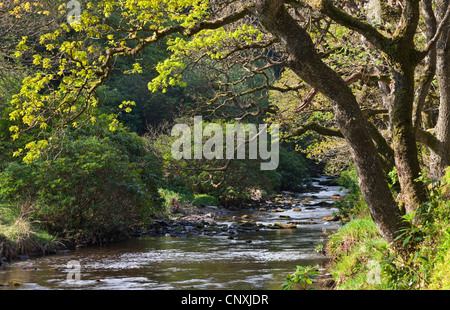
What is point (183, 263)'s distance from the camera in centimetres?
1465

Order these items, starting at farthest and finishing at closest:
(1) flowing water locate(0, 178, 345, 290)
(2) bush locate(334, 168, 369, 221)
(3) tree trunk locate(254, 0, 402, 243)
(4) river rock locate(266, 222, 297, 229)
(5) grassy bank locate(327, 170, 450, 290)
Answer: (4) river rock locate(266, 222, 297, 229), (2) bush locate(334, 168, 369, 221), (1) flowing water locate(0, 178, 345, 290), (3) tree trunk locate(254, 0, 402, 243), (5) grassy bank locate(327, 170, 450, 290)

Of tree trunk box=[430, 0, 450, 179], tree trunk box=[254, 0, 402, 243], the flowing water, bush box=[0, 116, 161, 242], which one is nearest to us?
tree trunk box=[254, 0, 402, 243]

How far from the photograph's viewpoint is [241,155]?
30516mm

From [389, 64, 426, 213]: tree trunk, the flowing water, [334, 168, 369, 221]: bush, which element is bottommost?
the flowing water

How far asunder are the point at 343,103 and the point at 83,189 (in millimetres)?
12393

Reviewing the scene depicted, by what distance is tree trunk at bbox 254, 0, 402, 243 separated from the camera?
7148mm

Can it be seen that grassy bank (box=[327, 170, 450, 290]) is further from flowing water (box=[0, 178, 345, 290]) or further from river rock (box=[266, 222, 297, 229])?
river rock (box=[266, 222, 297, 229])

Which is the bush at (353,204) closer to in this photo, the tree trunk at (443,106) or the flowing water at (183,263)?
the flowing water at (183,263)

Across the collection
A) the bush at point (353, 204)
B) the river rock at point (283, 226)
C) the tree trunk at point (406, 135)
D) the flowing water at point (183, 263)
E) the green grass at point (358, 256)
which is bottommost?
the flowing water at point (183, 263)

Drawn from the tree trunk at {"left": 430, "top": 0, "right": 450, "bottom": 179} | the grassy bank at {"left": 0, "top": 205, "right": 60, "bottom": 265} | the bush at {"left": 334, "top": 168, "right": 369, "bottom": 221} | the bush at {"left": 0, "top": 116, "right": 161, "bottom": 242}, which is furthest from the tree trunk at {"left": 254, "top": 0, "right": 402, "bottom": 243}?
the bush at {"left": 0, "top": 116, "right": 161, "bottom": 242}

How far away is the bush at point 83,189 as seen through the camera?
16984 millimetres

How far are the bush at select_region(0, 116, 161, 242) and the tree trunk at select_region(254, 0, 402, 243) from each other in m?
11.3

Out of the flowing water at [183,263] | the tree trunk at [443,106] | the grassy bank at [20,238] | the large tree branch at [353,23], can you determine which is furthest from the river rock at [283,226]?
the large tree branch at [353,23]

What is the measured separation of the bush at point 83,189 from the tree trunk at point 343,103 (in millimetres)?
11300
